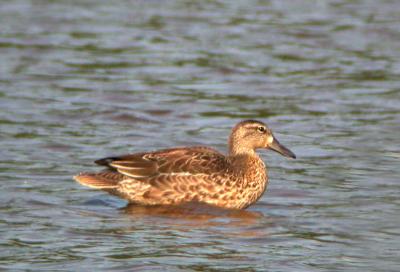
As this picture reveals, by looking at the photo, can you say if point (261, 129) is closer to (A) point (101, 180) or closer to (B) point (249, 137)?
(B) point (249, 137)

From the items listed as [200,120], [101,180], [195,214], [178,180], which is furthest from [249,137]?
[200,120]

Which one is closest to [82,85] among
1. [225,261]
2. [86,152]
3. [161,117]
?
[161,117]

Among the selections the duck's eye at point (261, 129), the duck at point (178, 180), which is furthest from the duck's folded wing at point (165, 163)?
the duck's eye at point (261, 129)

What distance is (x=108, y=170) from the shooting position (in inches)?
452

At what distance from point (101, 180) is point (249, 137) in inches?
54.7

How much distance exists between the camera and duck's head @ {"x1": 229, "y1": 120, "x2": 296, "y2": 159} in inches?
461

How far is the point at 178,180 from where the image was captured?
37.1 ft

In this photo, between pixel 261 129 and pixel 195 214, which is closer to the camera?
pixel 195 214

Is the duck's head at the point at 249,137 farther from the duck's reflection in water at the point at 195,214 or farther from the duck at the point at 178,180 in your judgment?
the duck's reflection in water at the point at 195,214

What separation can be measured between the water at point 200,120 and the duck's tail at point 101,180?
7.6 inches

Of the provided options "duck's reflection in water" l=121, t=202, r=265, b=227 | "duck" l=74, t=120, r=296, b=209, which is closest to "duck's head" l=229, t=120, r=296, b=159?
"duck" l=74, t=120, r=296, b=209

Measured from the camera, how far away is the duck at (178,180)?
11.3m

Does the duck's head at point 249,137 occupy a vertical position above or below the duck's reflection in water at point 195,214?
above

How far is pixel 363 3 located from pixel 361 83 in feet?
15.1
